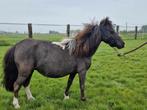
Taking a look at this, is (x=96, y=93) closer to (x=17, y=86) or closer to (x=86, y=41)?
(x=86, y=41)

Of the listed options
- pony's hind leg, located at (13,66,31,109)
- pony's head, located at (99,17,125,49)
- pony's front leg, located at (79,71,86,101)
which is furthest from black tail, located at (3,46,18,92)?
pony's head, located at (99,17,125,49)

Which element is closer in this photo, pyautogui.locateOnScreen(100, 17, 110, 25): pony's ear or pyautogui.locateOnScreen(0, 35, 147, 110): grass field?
pyautogui.locateOnScreen(0, 35, 147, 110): grass field

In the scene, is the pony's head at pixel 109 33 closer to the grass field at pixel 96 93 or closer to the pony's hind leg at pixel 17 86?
the grass field at pixel 96 93

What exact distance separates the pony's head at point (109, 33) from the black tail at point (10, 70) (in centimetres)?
172

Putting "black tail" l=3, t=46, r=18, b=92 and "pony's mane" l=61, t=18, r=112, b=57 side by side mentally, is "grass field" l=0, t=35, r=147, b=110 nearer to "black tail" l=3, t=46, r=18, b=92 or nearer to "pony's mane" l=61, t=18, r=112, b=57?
"black tail" l=3, t=46, r=18, b=92

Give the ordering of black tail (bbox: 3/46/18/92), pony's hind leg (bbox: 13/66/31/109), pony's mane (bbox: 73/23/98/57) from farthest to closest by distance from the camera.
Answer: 1. pony's mane (bbox: 73/23/98/57)
2. black tail (bbox: 3/46/18/92)
3. pony's hind leg (bbox: 13/66/31/109)

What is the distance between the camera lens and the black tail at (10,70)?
523cm

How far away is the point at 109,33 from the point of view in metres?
5.44

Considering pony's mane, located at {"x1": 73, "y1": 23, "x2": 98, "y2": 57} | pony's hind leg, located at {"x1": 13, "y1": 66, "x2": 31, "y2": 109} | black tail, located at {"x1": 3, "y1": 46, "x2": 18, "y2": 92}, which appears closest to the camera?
pony's hind leg, located at {"x1": 13, "y1": 66, "x2": 31, "y2": 109}

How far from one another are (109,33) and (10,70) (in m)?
2.00

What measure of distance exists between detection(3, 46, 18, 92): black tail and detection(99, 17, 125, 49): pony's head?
172 centimetres

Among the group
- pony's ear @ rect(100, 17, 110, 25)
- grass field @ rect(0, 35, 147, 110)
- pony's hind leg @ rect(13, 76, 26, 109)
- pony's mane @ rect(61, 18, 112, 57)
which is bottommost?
grass field @ rect(0, 35, 147, 110)

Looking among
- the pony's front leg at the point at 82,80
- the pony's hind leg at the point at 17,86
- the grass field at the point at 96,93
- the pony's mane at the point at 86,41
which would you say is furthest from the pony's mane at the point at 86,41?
the pony's hind leg at the point at 17,86

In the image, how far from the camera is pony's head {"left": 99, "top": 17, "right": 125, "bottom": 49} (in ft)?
17.8
